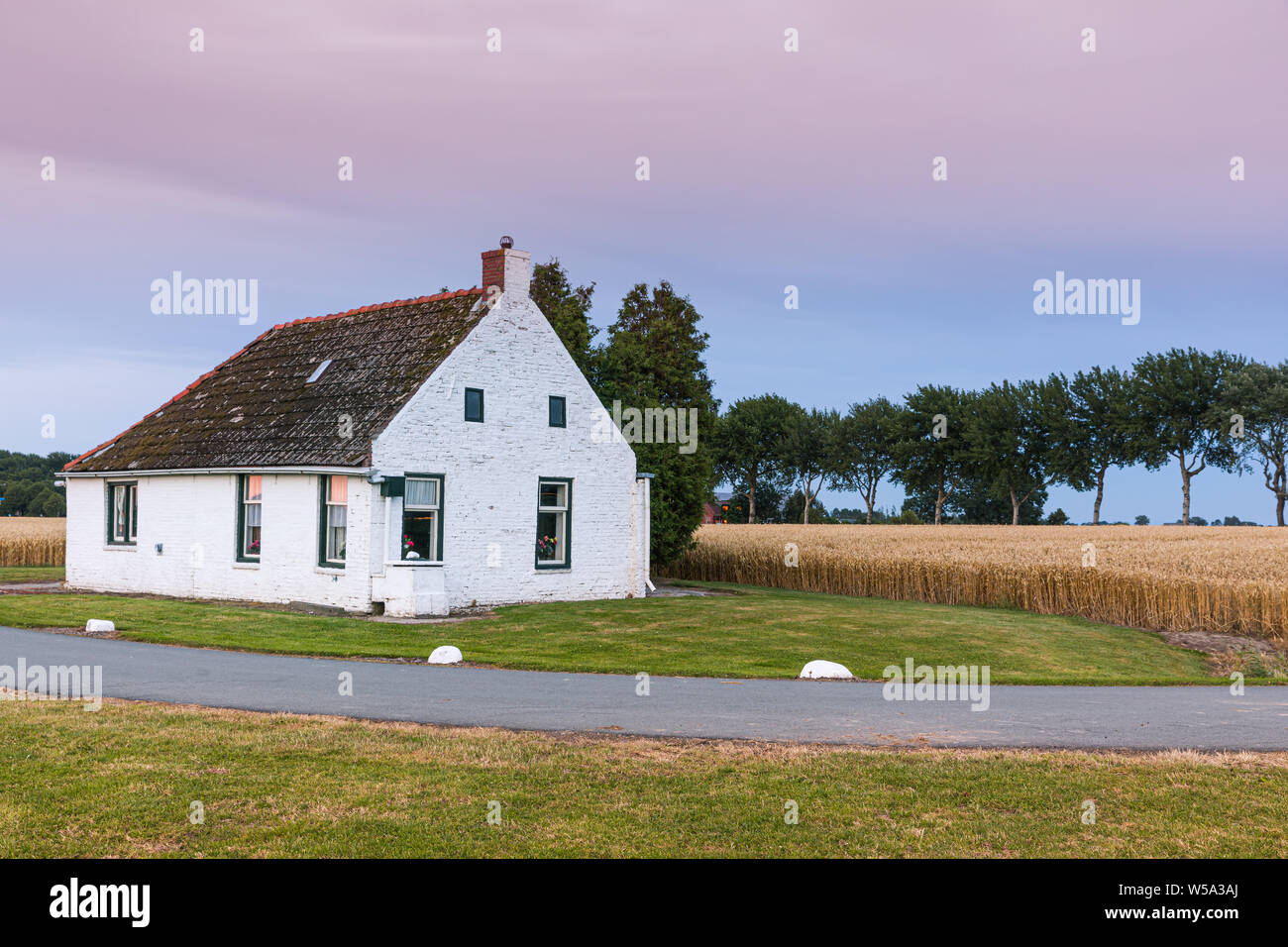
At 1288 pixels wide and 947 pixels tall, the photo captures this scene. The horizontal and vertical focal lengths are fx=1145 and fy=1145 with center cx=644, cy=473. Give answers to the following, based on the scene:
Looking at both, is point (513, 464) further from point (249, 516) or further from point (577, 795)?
point (577, 795)

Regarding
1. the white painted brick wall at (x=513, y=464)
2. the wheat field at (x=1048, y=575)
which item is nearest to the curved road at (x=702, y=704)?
the white painted brick wall at (x=513, y=464)

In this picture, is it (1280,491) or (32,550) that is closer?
(32,550)

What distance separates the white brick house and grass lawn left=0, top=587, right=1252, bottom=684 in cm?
140

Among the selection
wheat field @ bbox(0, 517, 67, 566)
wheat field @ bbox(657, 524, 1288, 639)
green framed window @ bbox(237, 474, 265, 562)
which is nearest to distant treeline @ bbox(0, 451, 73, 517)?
wheat field @ bbox(0, 517, 67, 566)

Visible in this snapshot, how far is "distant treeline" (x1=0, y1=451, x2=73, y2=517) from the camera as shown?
3531 inches

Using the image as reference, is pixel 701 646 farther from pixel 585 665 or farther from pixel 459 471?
pixel 459 471

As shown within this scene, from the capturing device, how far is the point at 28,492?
92250mm

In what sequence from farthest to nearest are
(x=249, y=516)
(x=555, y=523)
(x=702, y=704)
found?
1. (x=555, y=523)
2. (x=249, y=516)
3. (x=702, y=704)

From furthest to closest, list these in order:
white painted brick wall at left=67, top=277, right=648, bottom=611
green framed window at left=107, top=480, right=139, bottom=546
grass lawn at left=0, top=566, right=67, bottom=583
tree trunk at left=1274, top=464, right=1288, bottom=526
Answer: tree trunk at left=1274, top=464, right=1288, bottom=526 → grass lawn at left=0, top=566, right=67, bottom=583 → green framed window at left=107, top=480, right=139, bottom=546 → white painted brick wall at left=67, top=277, right=648, bottom=611

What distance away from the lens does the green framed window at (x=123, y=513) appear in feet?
100

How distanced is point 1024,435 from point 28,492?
82398mm

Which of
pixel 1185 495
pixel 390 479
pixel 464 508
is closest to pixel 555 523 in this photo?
pixel 464 508

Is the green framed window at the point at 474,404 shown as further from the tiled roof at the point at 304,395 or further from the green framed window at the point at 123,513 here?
the green framed window at the point at 123,513

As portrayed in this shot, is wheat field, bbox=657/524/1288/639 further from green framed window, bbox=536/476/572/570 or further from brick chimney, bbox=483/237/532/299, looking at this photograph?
brick chimney, bbox=483/237/532/299
